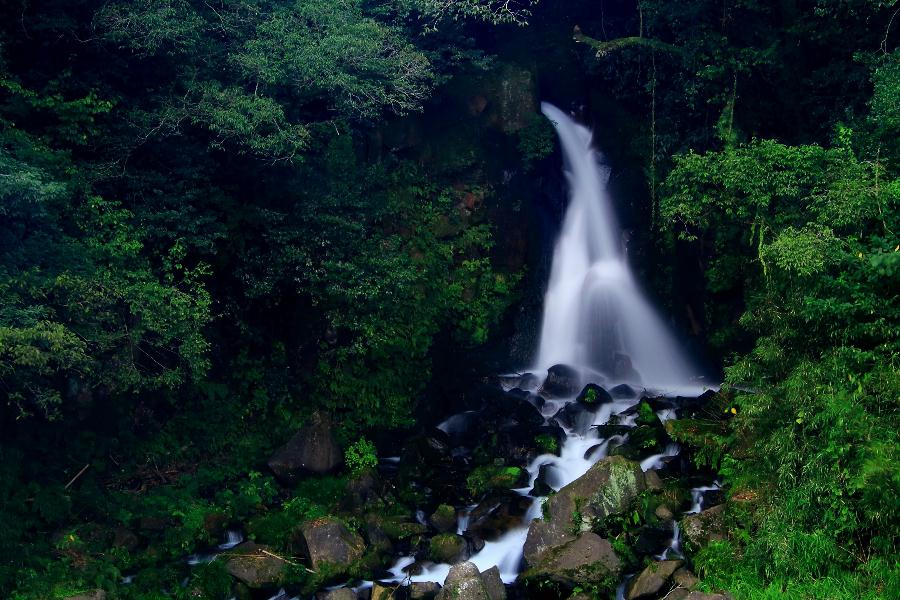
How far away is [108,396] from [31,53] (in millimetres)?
5849

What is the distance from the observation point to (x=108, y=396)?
13.5m

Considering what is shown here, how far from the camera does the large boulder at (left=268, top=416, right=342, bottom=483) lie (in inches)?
556

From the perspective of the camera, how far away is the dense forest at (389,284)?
10.6 m

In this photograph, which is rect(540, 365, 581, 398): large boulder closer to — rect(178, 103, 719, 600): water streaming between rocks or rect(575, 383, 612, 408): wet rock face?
rect(178, 103, 719, 600): water streaming between rocks

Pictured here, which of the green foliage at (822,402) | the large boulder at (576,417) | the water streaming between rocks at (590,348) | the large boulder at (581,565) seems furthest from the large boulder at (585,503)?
the large boulder at (576,417)

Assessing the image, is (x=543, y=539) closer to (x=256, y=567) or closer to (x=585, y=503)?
(x=585, y=503)

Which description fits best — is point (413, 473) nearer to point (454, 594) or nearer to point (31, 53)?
point (454, 594)

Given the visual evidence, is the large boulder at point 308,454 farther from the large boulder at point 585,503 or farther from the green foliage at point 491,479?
the large boulder at point 585,503

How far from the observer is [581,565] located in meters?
10.7

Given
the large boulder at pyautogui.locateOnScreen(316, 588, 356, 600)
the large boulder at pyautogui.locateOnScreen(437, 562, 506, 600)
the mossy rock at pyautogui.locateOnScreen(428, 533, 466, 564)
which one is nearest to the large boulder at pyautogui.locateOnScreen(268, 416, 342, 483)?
the mossy rock at pyautogui.locateOnScreen(428, 533, 466, 564)

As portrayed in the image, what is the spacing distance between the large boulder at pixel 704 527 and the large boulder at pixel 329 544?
4.68 metres

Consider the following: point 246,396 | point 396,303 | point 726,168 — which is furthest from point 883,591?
point 246,396

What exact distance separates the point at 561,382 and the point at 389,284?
165 inches

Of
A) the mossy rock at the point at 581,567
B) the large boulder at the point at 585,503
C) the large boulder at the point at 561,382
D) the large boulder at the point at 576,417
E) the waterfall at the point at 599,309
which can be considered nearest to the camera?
the mossy rock at the point at 581,567
